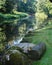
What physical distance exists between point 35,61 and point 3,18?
3723 centimetres

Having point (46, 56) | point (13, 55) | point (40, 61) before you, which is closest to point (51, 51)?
point (46, 56)

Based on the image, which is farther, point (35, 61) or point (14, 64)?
point (35, 61)

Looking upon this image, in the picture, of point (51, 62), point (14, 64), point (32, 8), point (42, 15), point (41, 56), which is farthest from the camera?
point (32, 8)

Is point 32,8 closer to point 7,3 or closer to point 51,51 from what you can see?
point 7,3

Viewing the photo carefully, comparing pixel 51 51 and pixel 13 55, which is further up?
pixel 13 55

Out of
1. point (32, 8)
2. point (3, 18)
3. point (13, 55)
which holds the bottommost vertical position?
point (32, 8)

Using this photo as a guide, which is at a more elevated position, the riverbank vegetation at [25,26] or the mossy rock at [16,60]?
the mossy rock at [16,60]

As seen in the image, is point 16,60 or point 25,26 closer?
point 16,60

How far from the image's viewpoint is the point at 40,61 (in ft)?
33.8

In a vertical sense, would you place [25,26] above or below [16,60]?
below

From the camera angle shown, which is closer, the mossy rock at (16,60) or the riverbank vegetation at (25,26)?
the mossy rock at (16,60)

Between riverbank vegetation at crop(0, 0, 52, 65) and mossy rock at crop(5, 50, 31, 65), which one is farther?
riverbank vegetation at crop(0, 0, 52, 65)

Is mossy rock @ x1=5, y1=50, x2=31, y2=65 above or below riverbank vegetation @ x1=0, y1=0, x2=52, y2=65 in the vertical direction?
above

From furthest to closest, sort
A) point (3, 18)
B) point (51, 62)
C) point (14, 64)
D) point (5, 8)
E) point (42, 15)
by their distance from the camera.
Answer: point (42, 15) → point (5, 8) → point (3, 18) → point (51, 62) → point (14, 64)
